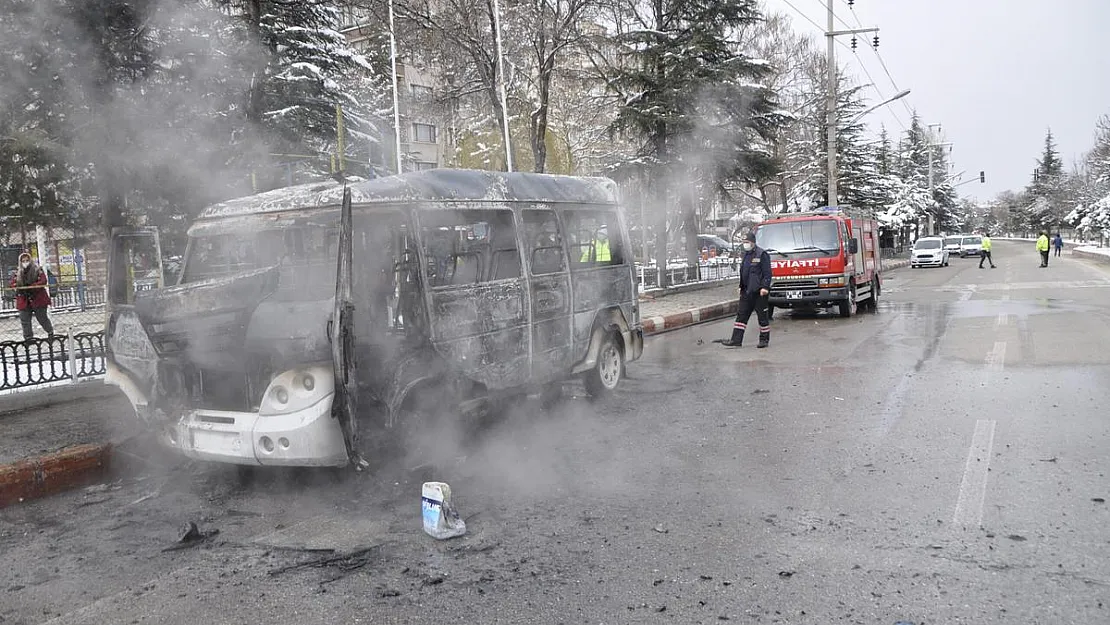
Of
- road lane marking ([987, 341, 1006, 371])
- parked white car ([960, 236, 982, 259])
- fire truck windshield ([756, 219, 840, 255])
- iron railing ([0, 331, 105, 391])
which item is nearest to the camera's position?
iron railing ([0, 331, 105, 391])

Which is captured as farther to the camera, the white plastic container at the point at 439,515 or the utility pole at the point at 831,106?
the utility pole at the point at 831,106

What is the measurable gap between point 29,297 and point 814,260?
38.3ft

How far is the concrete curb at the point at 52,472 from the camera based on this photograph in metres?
5.11

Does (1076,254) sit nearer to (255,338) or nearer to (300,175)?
(300,175)

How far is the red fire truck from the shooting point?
13680mm

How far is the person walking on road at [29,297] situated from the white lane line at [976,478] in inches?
382

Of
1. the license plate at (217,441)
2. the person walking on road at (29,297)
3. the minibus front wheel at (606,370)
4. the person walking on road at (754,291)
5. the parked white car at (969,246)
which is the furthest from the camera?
the parked white car at (969,246)

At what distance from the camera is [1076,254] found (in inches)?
1757

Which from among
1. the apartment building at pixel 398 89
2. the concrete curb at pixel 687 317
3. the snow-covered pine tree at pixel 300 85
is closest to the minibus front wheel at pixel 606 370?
the snow-covered pine tree at pixel 300 85

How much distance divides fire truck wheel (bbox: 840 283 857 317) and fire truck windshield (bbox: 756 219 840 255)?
31.6 inches

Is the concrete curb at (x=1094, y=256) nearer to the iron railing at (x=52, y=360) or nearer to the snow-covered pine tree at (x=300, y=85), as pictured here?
the snow-covered pine tree at (x=300, y=85)

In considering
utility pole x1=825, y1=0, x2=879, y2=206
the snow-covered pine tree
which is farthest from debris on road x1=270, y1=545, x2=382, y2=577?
utility pole x1=825, y1=0, x2=879, y2=206

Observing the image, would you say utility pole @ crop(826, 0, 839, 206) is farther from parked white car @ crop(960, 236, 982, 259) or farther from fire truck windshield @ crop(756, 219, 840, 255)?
parked white car @ crop(960, 236, 982, 259)

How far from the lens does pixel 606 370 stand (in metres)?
7.53
